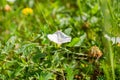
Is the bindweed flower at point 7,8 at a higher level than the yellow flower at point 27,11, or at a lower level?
higher

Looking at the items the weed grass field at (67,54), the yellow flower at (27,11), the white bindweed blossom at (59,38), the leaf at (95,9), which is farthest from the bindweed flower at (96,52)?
the yellow flower at (27,11)

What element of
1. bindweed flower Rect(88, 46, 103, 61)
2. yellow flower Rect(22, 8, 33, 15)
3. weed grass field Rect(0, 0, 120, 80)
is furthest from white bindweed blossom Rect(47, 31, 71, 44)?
yellow flower Rect(22, 8, 33, 15)

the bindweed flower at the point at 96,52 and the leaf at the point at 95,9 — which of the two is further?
the leaf at the point at 95,9

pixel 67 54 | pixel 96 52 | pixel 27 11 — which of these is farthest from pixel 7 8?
pixel 96 52

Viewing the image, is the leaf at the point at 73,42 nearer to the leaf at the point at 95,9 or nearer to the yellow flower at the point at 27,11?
the leaf at the point at 95,9

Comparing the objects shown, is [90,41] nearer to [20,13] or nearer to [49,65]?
[49,65]

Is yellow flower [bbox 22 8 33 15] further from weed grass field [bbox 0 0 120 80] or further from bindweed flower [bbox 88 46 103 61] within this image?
bindweed flower [bbox 88 46 103 61]

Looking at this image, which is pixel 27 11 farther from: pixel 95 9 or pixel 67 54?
pixel 67 54

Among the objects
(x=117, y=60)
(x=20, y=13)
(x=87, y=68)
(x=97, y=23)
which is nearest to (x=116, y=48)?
(x=117, y=60)

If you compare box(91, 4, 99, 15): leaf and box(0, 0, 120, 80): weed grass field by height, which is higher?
box(91, 4, 99, 15): leaf

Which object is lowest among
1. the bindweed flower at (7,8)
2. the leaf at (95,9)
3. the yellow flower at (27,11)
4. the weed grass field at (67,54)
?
the weed grass field at (67,54)

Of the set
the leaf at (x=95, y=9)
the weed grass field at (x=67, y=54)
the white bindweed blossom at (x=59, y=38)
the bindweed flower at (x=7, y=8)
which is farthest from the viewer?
the bindweed flower at (x=7, y=8)
